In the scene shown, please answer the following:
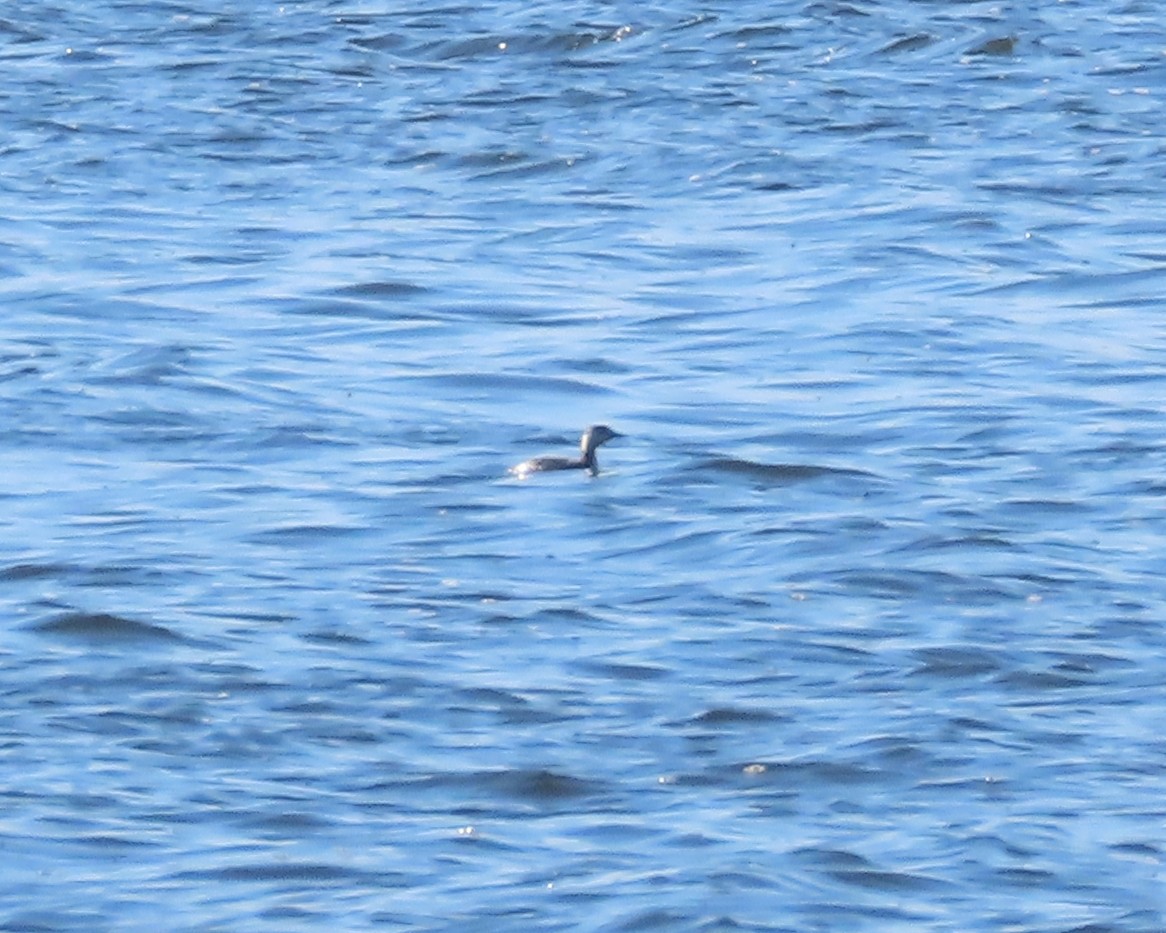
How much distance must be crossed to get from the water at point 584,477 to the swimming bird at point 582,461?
81 mm

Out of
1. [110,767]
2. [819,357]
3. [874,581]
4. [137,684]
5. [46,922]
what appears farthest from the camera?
[819,357]

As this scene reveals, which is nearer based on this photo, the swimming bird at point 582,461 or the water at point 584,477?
the water at point 584,477

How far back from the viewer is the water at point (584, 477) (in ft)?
24.5

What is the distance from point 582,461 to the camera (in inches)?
424

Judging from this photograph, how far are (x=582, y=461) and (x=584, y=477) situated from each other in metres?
0.06

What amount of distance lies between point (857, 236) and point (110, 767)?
6.97 meters

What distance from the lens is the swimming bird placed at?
10.8m

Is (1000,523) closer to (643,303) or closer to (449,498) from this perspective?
(449,498)

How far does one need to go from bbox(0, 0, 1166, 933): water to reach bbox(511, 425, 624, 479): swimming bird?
0.08 m

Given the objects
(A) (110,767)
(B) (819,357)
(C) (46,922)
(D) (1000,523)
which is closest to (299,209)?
(B) (819,357)

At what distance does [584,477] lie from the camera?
35.3 feet

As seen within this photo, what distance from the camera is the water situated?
7.46m

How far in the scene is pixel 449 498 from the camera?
10.6 meters

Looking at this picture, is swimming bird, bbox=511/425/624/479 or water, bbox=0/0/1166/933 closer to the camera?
water, bbox=0/0/1166/933
